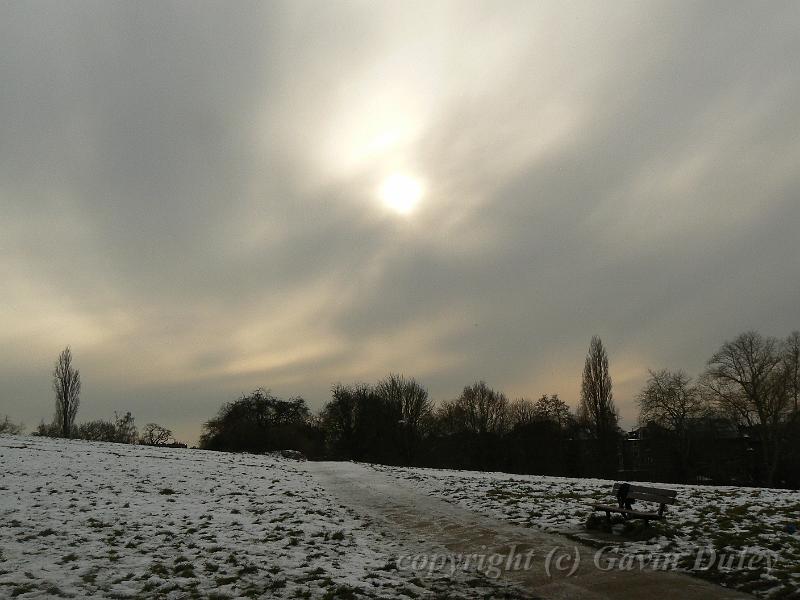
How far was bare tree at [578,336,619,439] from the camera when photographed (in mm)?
58062

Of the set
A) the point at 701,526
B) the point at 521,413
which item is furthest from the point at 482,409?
the point at 701,526

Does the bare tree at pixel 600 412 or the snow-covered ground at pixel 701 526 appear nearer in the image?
the snow-covered ground at pixel 701 526

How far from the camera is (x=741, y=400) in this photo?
170 ft

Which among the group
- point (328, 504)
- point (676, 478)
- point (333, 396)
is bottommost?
point (676, 478)

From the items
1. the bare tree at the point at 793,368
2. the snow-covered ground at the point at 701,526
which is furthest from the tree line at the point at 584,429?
the snow-covered ground at the point at 701,526

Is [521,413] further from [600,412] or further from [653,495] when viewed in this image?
[653,495]

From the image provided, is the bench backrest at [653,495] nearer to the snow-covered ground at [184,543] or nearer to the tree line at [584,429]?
the snow-covered ground at [184,543]

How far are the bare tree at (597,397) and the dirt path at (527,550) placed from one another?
46.1 metres

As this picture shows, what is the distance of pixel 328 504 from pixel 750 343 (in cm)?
5170

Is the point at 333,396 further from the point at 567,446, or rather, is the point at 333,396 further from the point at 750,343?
the point at 750,343

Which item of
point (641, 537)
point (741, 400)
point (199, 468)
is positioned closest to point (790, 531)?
point (641, 537)

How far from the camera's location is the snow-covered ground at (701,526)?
776cm

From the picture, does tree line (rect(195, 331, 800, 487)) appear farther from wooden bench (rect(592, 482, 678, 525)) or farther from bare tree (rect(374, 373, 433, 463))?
wooden bench (rect(592, 482, 678, 525))

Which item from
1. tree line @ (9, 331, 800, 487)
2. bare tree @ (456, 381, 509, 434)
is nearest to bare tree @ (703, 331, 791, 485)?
tree line @ (9, 331, 800, 487)
